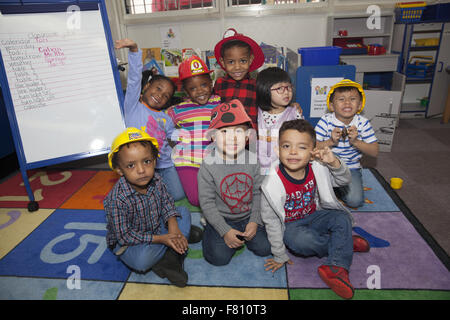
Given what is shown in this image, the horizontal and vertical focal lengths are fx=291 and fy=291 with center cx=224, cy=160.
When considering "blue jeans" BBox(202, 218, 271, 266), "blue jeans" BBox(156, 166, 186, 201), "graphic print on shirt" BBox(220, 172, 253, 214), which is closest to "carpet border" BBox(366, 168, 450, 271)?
"blue jeans" BBox(202, 218, 271, 266)

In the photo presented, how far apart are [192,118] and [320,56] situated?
59.1 inches

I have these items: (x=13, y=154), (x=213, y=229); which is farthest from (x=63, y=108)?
(x=213, y=229)

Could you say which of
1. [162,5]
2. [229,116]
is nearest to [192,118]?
[229,116]

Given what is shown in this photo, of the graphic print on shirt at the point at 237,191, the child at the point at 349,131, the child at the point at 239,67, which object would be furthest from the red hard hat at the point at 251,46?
the graphic print on shirt at the point at 237,191

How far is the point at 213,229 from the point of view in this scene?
1.72 meters

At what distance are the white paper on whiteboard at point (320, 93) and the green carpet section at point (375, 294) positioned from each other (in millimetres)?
1737

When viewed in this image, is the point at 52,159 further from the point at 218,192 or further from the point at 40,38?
the point at 218,192

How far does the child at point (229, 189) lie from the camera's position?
1579 millimetres

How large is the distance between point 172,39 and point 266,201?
138 inches

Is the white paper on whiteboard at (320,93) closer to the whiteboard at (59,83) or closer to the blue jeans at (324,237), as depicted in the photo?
the blue jeans at (324,237)

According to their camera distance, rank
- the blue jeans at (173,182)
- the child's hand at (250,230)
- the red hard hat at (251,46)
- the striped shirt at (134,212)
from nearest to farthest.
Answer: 1. the striped shirt at (134,212)
2. the child's hand at (250,230)
3. the red hard hat at (251,46)
4. the blue jeans at (173,182)

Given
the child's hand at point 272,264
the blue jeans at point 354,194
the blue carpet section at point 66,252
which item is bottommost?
the blue carpet section at point 66,252

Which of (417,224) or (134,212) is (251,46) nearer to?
(134,212)

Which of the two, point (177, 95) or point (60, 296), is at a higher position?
point (177, 95)
